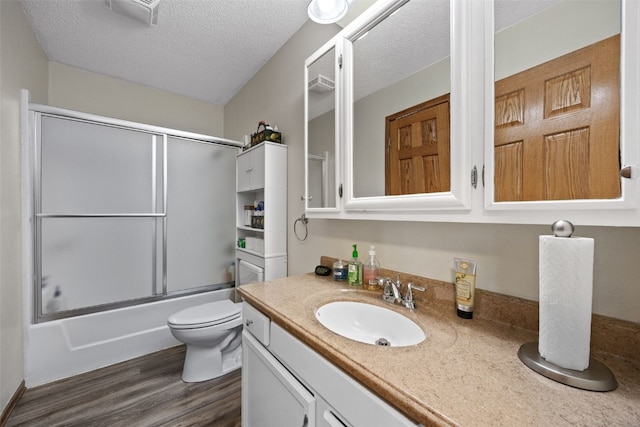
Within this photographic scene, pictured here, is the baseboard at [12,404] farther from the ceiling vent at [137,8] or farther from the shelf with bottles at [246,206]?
the ceiling vent at [137,8]

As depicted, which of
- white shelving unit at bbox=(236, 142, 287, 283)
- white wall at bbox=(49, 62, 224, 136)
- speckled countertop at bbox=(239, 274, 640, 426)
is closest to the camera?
speckled countertop at bbox=(239, 274, 640, 426)

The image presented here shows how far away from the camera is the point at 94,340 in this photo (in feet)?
6.17

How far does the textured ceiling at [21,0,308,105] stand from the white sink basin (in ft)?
6.25

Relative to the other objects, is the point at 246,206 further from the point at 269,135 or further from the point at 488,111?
the point at 488,111

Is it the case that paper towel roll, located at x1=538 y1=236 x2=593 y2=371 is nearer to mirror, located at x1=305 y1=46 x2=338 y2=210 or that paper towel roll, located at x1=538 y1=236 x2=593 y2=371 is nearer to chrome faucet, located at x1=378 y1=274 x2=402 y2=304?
chrome faucet, located at x1=378 y1=274 x2=402 y2=304

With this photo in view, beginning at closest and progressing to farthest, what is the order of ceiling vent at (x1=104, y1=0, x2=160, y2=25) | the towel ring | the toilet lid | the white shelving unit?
1. ceiling vent at (x1=104, y1=0, x2=160, y2=25)
2. the toilet lid
3. the towel ring
4. the white shelving unit

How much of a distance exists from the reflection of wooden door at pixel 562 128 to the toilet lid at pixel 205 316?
1.78 m

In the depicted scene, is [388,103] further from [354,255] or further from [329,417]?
[329,417]

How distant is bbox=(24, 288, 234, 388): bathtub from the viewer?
1.69 metres

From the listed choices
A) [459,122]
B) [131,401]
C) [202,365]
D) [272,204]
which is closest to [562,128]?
[459,122]

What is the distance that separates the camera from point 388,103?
1.07 m

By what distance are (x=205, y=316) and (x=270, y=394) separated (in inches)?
38.9

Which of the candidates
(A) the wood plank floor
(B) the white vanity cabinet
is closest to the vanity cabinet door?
(B) the white vanity cabinet

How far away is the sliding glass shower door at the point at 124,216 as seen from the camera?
1782 mm
